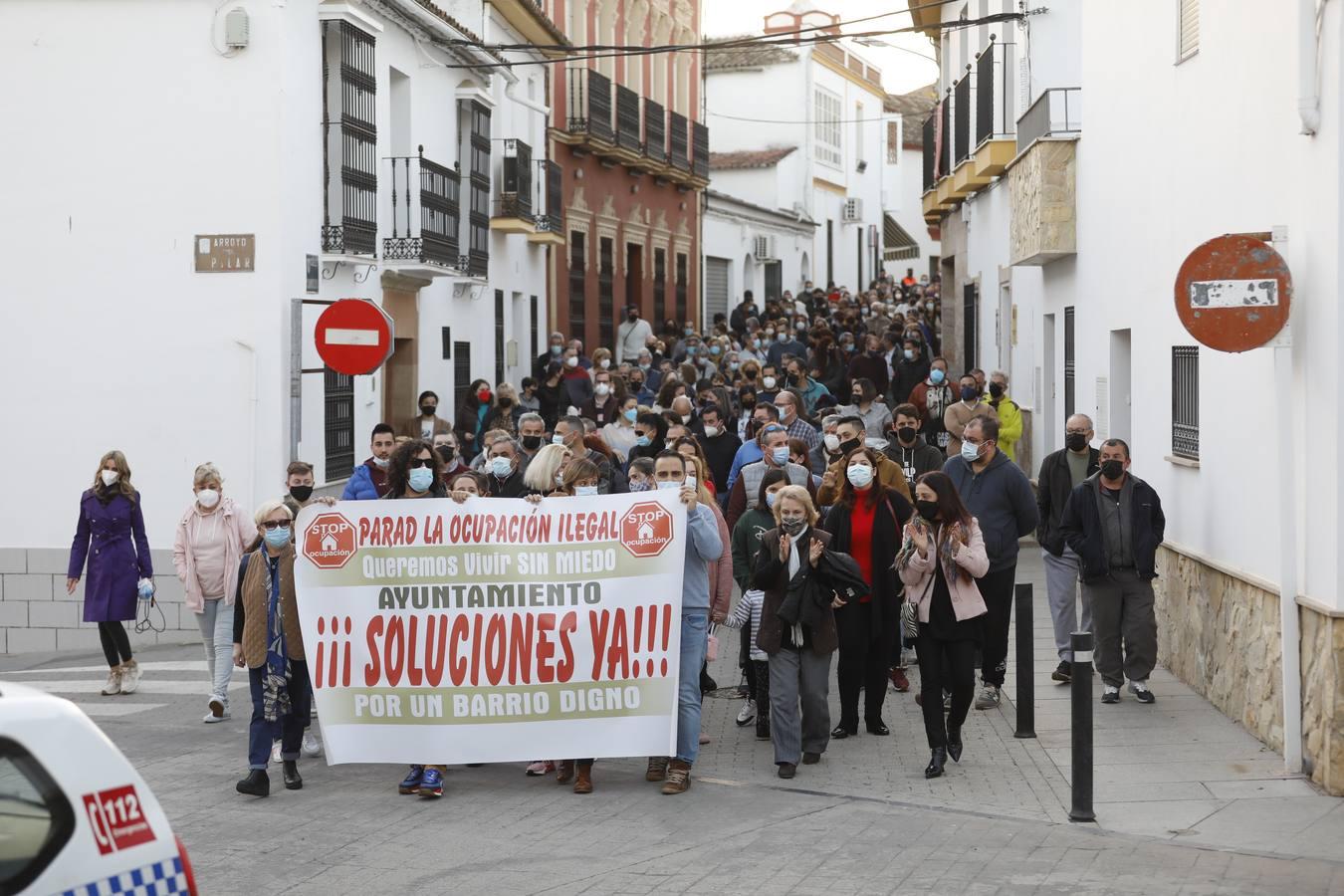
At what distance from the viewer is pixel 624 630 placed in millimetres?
9539

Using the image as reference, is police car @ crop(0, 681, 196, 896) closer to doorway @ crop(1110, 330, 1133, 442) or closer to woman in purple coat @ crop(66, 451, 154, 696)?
woman in purple coat @ crop(66, 451, 154, 696)

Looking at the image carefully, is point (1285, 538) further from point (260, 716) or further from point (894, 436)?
point (260, 716)

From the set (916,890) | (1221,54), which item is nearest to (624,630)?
(916,890)

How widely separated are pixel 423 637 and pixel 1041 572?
9349 mm

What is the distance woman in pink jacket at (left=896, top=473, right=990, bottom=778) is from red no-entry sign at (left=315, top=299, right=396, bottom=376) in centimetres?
477

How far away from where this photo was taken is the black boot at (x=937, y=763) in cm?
972

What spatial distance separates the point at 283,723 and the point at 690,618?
2.31m

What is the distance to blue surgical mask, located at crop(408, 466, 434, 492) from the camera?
10.4 m

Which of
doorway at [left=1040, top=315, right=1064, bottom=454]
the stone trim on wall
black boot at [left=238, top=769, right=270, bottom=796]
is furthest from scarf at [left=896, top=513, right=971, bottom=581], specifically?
doorway at [left=1040, top=315, right=1064, bottom=454]

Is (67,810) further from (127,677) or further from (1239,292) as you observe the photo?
(127,677)

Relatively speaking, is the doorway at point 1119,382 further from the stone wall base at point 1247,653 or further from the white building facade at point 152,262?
→ the white building facade at point 152,262

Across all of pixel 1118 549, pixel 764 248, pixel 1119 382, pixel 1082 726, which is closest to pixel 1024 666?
pixel 1118 549

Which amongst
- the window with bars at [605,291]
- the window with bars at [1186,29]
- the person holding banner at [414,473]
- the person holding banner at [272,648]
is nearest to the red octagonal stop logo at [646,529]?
the person holding banner at [414,473]

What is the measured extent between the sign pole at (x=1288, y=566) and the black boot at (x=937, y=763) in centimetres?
184
